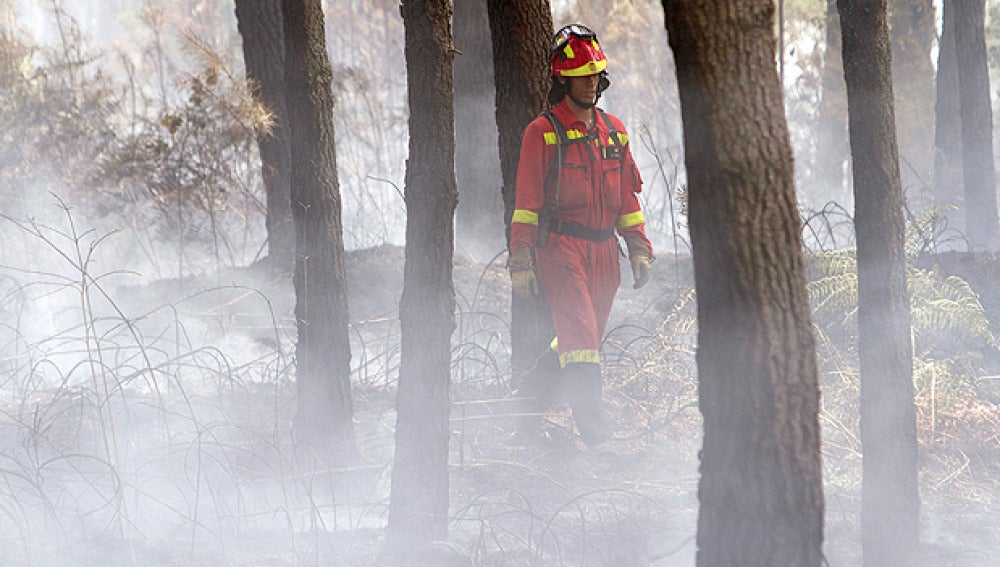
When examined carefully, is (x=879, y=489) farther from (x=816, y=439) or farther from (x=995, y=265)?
(x=995, y=265)

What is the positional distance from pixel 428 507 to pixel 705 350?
1942mm

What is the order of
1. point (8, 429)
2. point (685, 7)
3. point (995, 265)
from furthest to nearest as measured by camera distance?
point (995, 265), point (8, 429), point (685, 7)

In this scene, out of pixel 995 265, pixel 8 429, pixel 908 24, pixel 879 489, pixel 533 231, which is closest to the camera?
pixel 879 489

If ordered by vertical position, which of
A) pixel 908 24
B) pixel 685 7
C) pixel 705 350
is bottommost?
pixel 705 350

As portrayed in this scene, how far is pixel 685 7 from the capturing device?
106 inches

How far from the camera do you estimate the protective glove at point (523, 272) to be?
5754mm

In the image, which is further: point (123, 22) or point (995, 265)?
point (123, 22)

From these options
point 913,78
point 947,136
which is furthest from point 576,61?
point 913,78

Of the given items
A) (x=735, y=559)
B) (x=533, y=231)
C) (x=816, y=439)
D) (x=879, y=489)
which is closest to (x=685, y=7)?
(x=816, y=439)

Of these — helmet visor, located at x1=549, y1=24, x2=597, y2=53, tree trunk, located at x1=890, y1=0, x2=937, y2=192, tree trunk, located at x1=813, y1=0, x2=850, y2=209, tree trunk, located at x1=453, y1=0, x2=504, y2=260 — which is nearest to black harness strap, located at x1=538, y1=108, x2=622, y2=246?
helmet visor, located at x1=549, y1=24, x2=597, y2=53

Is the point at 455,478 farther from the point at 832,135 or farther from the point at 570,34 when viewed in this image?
the point at 832,135

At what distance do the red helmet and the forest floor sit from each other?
123 cm

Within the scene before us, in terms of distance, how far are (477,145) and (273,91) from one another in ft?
6.84

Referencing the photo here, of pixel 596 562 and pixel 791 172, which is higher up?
pixel 791 172
